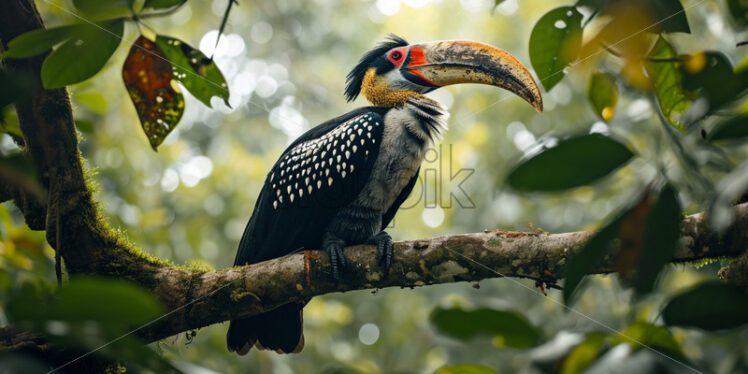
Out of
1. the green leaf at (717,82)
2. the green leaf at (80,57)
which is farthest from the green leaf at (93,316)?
the green leaf at (80,57)

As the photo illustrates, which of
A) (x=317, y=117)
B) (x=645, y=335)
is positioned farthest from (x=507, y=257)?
(x=317, y=117)

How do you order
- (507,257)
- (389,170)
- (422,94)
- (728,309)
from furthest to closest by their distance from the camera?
1. (422,94)
2. (389,170)
3. (507,257)
4. (728,309)

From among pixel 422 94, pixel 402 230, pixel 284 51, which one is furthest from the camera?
pixel 284 51

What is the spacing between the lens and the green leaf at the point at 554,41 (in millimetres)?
1310

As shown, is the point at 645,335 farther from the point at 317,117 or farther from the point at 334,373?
the point at 317,117

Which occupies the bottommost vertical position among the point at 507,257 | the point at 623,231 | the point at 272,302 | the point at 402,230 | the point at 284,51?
the point at 402,230

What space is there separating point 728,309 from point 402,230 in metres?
6.45

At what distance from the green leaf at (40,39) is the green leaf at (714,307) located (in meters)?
1.30

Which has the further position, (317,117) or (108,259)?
(317,117)

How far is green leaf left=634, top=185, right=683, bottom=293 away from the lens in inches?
26.6

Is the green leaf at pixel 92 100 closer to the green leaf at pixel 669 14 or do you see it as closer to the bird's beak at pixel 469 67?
the bird's beak at pixel 469 67

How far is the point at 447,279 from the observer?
249 cm

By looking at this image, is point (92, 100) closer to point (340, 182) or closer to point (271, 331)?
point (340, 182)

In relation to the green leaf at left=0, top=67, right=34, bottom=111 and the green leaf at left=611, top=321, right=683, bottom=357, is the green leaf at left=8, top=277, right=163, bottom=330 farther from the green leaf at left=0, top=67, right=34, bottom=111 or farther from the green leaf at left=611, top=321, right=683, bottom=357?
the green leaf at left=611, top=321, right=683, bottom=357
